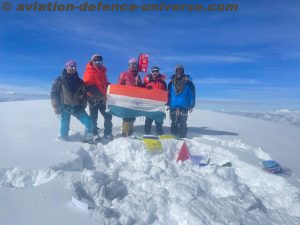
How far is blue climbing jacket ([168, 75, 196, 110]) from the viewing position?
904 cm

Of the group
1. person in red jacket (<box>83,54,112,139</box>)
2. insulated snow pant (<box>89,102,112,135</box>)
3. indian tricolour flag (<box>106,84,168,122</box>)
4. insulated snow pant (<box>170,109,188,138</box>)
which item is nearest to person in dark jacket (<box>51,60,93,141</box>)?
person in red jacket (<box>83,54,112,139</box>)

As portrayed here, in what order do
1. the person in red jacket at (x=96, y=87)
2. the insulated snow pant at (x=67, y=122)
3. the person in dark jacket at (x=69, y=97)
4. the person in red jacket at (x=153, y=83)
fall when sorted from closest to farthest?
the person in dark jacket at (x=69, y=97), the insulated snow pant at (x=67, y=122), the person in red jacket at (x=96, y=87), the person in red jacket at (x=153, y=83)

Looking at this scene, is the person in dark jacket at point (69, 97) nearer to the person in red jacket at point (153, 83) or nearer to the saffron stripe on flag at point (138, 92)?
the saffron stripe on flag at point (138, 92)

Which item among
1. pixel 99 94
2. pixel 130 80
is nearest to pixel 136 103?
pixel 130 80

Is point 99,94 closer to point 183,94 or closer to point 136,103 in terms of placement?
point 136,103

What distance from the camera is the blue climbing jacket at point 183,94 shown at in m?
9.04

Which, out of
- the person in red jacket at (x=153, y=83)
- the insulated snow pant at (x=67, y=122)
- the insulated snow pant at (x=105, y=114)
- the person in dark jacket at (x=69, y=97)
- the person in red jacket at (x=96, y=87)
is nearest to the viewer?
the person in dark jacket at (x=69, y=97)

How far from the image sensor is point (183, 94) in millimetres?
9086

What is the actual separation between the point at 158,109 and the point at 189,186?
3785 mm

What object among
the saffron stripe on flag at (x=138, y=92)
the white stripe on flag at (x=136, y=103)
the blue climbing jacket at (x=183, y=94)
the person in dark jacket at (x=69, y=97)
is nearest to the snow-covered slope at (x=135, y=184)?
the person in dark jacket at (x=69, y=97)

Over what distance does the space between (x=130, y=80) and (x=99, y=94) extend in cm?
103

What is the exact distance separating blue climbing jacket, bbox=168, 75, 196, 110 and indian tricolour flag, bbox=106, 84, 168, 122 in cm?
35

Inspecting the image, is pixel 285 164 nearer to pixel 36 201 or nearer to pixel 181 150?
pixel 181 150

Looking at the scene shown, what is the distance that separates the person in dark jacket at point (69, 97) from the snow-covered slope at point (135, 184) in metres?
0.52
